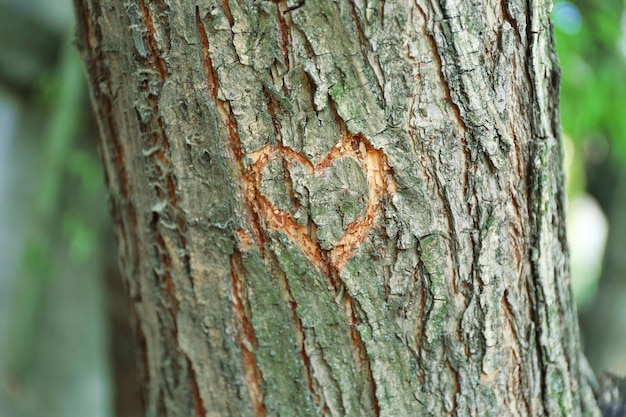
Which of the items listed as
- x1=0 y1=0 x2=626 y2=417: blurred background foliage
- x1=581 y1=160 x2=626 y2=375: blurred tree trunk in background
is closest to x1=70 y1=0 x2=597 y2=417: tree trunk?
x1=0 y1=0 x2=626 y2=417: blurred background foliage

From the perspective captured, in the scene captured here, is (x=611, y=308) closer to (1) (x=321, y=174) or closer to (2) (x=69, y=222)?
(2) (x=69, y=222)

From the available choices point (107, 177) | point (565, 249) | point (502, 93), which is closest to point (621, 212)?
point (565, 249)

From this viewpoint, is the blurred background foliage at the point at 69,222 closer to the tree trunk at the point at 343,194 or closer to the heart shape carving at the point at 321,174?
the tree trunk at the point at 343,194

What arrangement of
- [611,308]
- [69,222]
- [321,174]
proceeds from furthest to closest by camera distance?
[611,308], [69,222], [321,174]

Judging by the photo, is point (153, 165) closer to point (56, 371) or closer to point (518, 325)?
point (518, 325)

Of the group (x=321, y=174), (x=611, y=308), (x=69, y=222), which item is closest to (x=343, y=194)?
(x=321, y=174)

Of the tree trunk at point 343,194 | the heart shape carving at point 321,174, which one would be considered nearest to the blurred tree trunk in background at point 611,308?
the tree trunk at point 343,194

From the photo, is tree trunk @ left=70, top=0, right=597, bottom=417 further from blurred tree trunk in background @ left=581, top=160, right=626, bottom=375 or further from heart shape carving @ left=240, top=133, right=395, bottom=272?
blurred tree trunk in background @ left=581, top=160, right=626, bottom=375
